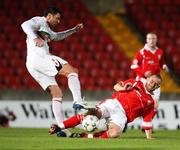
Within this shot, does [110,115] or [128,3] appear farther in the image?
[128,3]

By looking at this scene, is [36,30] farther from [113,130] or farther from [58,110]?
[113,130]

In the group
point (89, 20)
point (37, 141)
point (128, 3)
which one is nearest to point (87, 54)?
point (89, 20)

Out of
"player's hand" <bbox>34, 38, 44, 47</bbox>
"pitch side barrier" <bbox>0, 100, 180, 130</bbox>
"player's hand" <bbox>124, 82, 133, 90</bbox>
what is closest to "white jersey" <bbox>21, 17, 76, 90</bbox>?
"player's hand" <bbox>34, 38, 44, 47</bbox>

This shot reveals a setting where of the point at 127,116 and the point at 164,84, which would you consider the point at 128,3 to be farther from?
the point at 127,116

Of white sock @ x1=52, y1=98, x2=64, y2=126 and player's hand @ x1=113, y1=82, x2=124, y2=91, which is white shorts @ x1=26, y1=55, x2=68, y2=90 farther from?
player's hand @ x1=113, y1=82, x2=124, y2=91

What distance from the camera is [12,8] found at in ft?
66.7

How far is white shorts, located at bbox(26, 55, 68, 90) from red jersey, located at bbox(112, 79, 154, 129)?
99cm

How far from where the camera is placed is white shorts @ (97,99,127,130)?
1017 centimetres

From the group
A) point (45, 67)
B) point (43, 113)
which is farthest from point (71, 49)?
point (45, 67)

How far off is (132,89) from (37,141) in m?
1.80

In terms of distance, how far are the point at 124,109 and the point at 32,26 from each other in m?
1.78

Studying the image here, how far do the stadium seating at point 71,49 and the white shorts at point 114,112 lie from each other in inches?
284

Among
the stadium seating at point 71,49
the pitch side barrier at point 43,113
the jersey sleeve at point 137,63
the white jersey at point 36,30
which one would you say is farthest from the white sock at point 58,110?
the stadium seating at point 71,49

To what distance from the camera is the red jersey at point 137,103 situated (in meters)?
10.3
